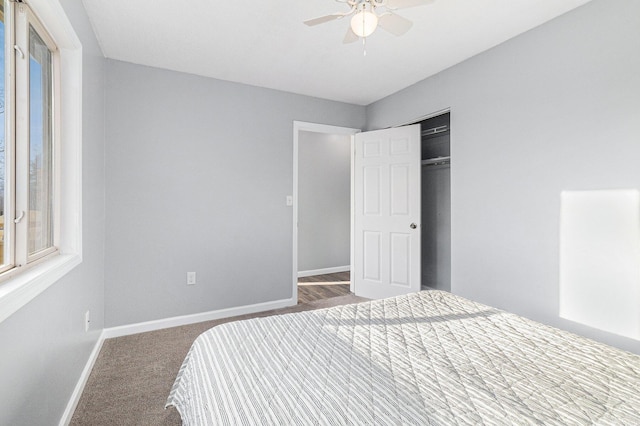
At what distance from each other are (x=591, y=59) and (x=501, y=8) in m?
0.65

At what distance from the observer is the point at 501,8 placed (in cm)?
207

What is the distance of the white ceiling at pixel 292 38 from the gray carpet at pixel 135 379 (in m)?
2.45

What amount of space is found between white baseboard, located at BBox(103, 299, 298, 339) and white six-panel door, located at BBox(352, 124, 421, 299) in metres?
1.02

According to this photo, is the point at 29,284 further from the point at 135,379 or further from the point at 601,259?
the point at 601,259

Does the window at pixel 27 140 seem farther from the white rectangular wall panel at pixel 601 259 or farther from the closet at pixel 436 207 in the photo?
the closet at pixel 436 207

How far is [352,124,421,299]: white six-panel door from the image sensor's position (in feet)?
11.5

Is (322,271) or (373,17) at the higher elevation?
A: (373,17)

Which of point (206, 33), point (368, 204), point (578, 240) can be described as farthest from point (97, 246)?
point (578, 240)

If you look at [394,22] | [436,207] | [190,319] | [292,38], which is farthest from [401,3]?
[190,319]

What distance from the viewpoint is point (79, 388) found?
1.91 metres

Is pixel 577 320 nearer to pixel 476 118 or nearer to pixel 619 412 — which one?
pixel 619 412

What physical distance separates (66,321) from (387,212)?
3.00 m

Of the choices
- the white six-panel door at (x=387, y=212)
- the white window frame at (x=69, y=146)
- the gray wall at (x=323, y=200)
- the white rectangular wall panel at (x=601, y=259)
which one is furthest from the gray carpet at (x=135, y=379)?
the white rectangular wall panel at (x=601, y=259)

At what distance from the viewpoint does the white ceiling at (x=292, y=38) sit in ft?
6.79
